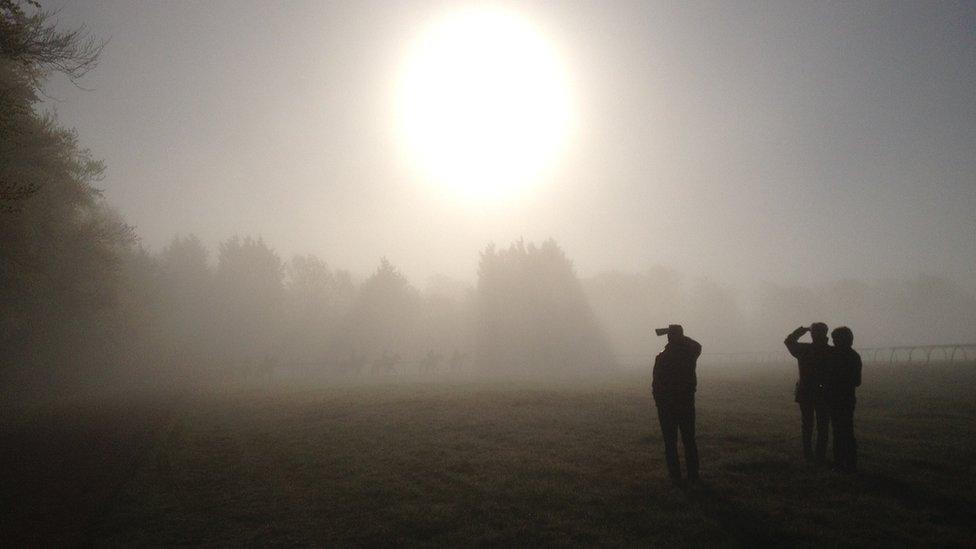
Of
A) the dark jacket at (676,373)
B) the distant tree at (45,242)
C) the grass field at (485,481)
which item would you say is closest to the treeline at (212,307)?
the distant tree at (45,242)

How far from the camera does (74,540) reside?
696cm

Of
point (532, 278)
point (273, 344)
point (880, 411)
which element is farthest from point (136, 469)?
point (273, 344)

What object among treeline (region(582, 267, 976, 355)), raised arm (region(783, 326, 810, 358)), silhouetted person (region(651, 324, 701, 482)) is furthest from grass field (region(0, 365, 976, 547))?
treeline (region(582, 267, 976, 355))

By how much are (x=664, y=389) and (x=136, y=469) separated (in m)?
12.1

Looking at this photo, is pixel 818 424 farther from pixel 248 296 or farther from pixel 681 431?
pixel 248 296

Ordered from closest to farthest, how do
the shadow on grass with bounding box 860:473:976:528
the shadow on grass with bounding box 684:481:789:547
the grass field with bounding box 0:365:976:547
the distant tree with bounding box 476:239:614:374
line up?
the shadow on grass with bounding box 684:481:789:547 < the shadow on grass with bounding box 860:473:976:528 < the grass field with bounding box 0:365:976:547 < the distant tree with bounding box 476:239:614:374

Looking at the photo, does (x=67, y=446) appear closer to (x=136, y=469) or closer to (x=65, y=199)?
(x=136, y=469)

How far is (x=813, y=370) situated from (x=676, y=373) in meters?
3.04

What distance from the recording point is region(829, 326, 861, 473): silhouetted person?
8.74 metres

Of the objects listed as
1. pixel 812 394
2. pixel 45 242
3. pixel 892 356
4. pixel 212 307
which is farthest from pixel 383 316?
pixel 812 394

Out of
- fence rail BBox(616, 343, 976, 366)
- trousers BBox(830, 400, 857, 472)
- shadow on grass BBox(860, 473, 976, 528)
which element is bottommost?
fence rail BBox(616, 343, 976, 366)

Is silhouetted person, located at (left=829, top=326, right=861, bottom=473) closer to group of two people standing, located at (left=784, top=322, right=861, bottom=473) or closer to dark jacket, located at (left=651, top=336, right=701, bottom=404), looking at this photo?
group of two people standing, located at (left=784, top=322, right=861, bottom=473)

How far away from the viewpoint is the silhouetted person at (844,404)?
8.74 metres

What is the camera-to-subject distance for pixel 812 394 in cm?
945
